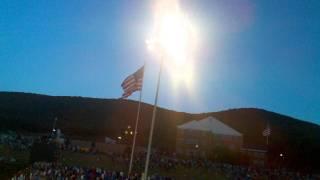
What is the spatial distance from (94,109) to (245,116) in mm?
43817

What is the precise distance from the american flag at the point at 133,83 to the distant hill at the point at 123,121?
5122 cm

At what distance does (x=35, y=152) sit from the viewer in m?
47.7

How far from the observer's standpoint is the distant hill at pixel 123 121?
307ft

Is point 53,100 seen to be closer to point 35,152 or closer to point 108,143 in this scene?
point 108,143

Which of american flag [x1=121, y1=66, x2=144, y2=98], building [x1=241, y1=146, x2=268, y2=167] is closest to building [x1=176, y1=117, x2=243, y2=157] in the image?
building [x1=241, y1=146, x2=268, y2=167]

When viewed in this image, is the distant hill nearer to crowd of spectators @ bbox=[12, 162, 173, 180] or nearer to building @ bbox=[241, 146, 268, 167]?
building @ bbox=[241, 146, 268, 167]

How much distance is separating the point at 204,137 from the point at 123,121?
170 ft

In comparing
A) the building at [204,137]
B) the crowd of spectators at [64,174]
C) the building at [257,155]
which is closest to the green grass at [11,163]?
the crowd of spectators at [64,174]

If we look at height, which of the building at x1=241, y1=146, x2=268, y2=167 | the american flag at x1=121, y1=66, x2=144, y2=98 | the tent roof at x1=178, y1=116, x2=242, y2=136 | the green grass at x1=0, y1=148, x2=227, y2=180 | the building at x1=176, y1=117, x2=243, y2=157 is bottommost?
the green grass at x1=0, y1=148, x2=227, y2=180

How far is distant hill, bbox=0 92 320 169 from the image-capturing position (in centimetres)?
9350

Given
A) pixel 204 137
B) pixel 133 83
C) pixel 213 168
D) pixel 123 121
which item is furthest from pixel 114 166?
pixel 123 121

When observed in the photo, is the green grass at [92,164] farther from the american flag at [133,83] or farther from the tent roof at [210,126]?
the tent roof at [210,126]

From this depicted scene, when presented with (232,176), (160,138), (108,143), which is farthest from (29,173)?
(160,138)

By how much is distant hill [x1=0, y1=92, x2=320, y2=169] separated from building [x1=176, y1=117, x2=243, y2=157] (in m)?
6.23
